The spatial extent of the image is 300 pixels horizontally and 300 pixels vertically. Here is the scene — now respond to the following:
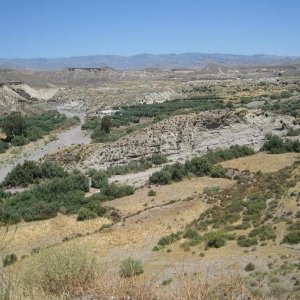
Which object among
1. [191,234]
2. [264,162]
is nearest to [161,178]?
[264,162]

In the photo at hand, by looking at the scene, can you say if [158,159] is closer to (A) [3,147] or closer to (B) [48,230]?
(B) [48,230]

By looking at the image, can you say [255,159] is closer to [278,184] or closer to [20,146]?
[278,184]

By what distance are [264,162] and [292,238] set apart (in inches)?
934

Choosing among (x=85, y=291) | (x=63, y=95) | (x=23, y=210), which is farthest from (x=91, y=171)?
(x=63, y=95)

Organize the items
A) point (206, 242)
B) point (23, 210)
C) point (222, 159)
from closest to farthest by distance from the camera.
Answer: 1. point (206, 242)
2. point (23, 210)
3. point (222, 159)

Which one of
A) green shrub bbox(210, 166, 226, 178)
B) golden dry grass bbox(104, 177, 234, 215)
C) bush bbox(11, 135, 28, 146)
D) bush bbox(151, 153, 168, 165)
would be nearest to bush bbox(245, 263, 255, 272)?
golden dry grass bbox(104, 177, 234, 215)

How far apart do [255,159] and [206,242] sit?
79.5ft

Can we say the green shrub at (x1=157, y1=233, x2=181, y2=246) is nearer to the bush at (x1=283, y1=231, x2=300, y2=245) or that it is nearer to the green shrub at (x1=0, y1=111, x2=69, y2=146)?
the bush at (x1=283, y1=231, x2=300, y2=245)

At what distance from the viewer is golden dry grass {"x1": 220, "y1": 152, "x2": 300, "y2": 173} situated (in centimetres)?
4154

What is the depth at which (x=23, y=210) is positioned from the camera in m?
35.2

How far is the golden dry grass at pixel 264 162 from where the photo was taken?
136 feet

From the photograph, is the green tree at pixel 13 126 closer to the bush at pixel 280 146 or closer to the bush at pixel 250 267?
the bush at pixel 280 146

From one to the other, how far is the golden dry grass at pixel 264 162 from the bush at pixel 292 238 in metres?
20.1

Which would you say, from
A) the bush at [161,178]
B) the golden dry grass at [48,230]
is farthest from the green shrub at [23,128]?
the golden dry grass at [48,230]
